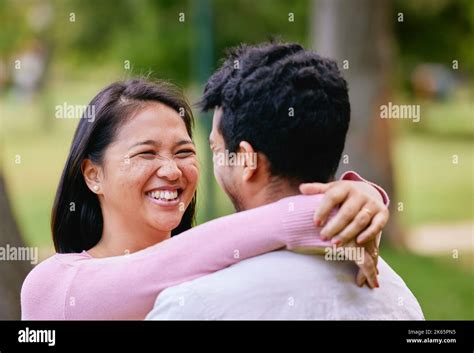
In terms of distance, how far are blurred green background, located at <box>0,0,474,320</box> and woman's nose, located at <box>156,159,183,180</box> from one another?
0.50 meters

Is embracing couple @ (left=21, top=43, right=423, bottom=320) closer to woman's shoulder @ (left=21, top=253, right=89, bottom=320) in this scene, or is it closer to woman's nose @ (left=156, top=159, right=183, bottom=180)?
woman's shoulder @ (left=21, top=253, right=89, bottom=320)

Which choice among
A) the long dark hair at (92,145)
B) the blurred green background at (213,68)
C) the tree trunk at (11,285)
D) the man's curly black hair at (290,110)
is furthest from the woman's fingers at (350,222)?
the tree trunk at (11,285)

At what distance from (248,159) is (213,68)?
10221 mm

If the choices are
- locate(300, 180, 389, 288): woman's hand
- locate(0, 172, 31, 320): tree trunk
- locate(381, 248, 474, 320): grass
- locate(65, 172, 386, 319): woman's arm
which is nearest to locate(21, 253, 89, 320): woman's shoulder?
locate(65, 172, 386, 319): woman's arm

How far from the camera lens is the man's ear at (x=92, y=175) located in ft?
8.66

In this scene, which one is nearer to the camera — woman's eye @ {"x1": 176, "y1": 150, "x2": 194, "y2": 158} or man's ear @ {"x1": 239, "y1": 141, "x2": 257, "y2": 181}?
→ man's ear @ {"x1": 239, "y1": 141, "x2": 257, "y2": 181}

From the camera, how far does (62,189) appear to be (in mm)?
2691

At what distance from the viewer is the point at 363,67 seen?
9430mm

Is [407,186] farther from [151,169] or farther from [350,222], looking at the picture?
[350,222]

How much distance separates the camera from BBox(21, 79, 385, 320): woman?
208 centimetres

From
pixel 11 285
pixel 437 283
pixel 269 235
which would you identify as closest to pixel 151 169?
pixel 269 235

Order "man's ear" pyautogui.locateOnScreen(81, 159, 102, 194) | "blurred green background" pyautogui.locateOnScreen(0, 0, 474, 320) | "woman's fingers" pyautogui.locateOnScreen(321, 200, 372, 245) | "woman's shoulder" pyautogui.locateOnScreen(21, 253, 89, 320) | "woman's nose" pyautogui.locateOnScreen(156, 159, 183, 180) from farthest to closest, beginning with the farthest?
1. "blurred green background" pyautogui.locateOnScreen(0, 0, 474, 320)
2. "man's ear" pyautogui.locateOnScreen(81, 159, 102, 194)
3. "woman's nose" pyautogui.locateOnScreen(156, 159, 183, 180)
4. "woman's shoulder" pyautogui.locateOnScreen(21, 253, 89, 320)
5. "woman's fingers" pyautogui.locateOnScreen(321, 200, 372, 245)

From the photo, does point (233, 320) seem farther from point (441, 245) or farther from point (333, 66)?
point (441, 245)
